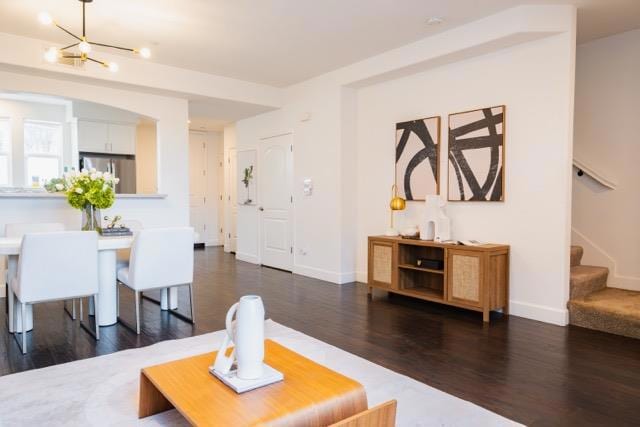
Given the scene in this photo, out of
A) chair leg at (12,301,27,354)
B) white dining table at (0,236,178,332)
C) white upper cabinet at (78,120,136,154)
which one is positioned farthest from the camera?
white upper cabinet at (78,120,136,154)

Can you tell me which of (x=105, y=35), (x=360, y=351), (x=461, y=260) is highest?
(x=105, y=35)

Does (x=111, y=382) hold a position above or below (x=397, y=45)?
below

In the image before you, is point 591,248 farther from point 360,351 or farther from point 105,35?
point 105,35

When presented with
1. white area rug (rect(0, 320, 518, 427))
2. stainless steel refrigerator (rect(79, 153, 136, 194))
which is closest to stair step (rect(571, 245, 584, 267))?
white area rug (rect(0, 320, 518, 427))

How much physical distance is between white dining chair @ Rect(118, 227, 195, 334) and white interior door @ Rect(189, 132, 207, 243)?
5.55 meters

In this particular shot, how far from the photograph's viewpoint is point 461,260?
159 inches

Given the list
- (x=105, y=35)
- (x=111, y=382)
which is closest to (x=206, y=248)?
(x=105, y=35)

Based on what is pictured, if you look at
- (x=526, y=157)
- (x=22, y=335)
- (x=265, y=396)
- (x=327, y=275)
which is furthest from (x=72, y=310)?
(x=526, y=157)

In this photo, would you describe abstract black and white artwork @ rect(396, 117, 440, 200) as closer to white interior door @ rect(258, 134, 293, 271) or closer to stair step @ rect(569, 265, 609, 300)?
stair step @ rect(569, 265, 609, 300)

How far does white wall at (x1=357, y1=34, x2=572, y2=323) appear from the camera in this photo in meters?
3.80

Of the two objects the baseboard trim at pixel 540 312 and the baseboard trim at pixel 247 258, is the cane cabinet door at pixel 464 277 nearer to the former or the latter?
the baseboard trim at pixel 540 312

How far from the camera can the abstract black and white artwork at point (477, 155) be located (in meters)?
4.18

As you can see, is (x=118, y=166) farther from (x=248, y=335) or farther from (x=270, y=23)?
(x=248, y=335)

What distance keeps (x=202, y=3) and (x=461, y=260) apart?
320cm
